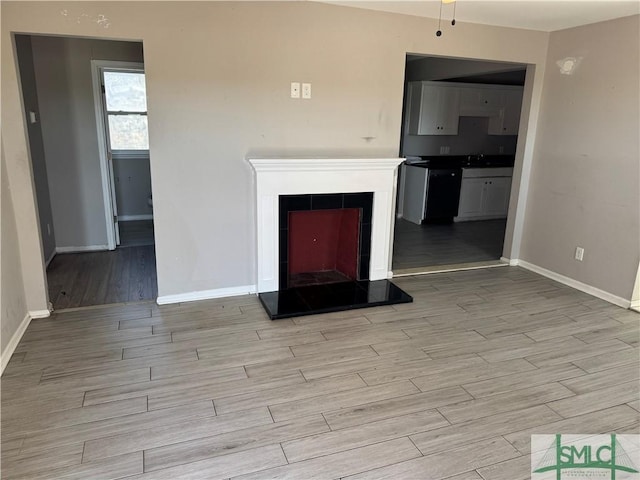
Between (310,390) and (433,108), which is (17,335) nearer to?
(310,390)

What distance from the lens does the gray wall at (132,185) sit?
20.2 feet

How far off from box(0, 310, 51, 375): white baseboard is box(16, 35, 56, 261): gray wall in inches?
34.2

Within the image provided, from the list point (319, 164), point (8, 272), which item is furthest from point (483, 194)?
point (8, 272)

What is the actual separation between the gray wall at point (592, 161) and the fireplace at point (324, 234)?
1.62 meters

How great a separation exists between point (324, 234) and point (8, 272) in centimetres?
242

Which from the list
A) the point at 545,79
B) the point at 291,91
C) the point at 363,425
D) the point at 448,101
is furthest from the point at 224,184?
the point at 448,101

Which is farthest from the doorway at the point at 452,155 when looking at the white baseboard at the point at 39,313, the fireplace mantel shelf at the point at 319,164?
the white baseboard at the point at 39,313

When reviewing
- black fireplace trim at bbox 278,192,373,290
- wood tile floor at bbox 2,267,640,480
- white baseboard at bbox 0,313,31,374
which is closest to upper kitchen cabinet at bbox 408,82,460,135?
black fireplace trim at bbox 278,192,373,290

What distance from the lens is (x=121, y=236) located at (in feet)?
18.0

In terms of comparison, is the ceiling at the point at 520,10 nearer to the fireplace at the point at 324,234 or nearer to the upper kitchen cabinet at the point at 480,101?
the fireplace at the point at 324,234

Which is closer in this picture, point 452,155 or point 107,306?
point 107,306

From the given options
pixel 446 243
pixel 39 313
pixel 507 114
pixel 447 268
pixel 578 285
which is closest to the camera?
pixel 39 313

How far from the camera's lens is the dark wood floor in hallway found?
366cm

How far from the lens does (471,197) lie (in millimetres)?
6680
